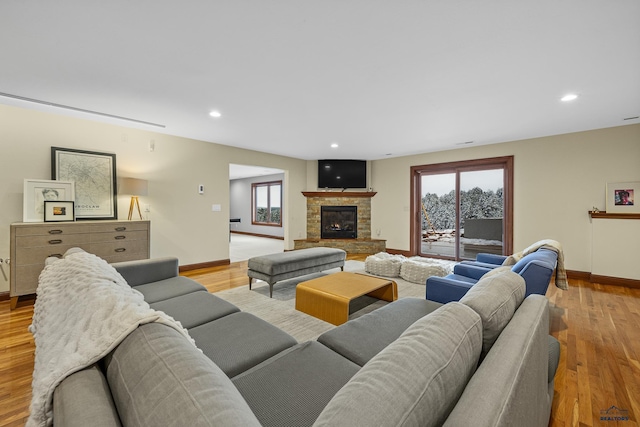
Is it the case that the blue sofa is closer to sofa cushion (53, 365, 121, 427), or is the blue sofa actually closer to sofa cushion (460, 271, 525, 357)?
sofa cushion (460, 271, 525, 357)

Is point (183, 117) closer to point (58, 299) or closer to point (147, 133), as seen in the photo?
point (147, 133)

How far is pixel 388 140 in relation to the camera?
5.06 metres

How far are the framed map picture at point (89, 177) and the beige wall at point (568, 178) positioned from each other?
6.38 m

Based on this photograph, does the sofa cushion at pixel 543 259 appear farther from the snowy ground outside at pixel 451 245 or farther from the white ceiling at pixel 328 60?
the snowy ground outside at pixel 451 245

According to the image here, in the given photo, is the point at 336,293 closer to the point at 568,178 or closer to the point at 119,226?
the point at 119,226

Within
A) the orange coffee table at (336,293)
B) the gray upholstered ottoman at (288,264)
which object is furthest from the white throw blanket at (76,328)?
the gray upholstered ottoman at (288,264)

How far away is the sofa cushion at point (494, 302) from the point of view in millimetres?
1085

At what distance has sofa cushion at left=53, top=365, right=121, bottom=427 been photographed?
1.97 feet

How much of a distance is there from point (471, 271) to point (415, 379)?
2.84 m

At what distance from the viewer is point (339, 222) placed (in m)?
7.38

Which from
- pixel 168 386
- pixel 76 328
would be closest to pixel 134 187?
pixel 76 328

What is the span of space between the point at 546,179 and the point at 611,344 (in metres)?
3.32

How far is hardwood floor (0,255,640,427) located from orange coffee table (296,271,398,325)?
1.52 metres

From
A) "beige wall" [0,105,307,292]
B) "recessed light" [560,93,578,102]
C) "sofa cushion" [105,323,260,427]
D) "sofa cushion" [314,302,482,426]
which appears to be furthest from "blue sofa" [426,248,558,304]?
"beige wall" [0,105,307,292]
